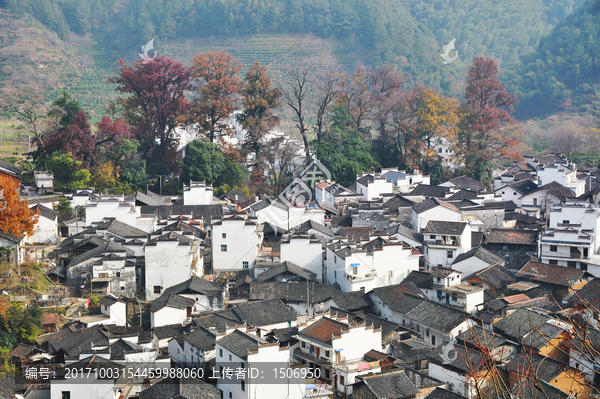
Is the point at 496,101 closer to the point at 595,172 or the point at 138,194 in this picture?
the point at 595,172

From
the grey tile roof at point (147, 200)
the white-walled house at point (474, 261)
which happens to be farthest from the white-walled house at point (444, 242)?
the grey tile roof at point (147, 200)

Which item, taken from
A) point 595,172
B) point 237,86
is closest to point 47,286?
point 237,86

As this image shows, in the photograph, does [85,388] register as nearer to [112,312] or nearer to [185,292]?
[112,312]

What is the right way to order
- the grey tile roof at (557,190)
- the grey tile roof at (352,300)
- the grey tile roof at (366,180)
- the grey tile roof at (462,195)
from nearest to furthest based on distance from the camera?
the grey tile roof at (352,300), the grey tile roof at (462,195), the grey tile roof at (557,190), the grey tile roof at (366,180)

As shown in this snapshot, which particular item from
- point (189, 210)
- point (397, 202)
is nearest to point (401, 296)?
point (397, 202)

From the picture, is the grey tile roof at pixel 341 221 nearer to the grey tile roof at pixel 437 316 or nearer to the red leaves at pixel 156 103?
the grey tile roof at pixel 437 316

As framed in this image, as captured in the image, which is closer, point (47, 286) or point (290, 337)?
point (290, 337)

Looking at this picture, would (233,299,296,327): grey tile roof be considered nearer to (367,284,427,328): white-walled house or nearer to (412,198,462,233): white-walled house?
(367,284,427,328): white-walled house
